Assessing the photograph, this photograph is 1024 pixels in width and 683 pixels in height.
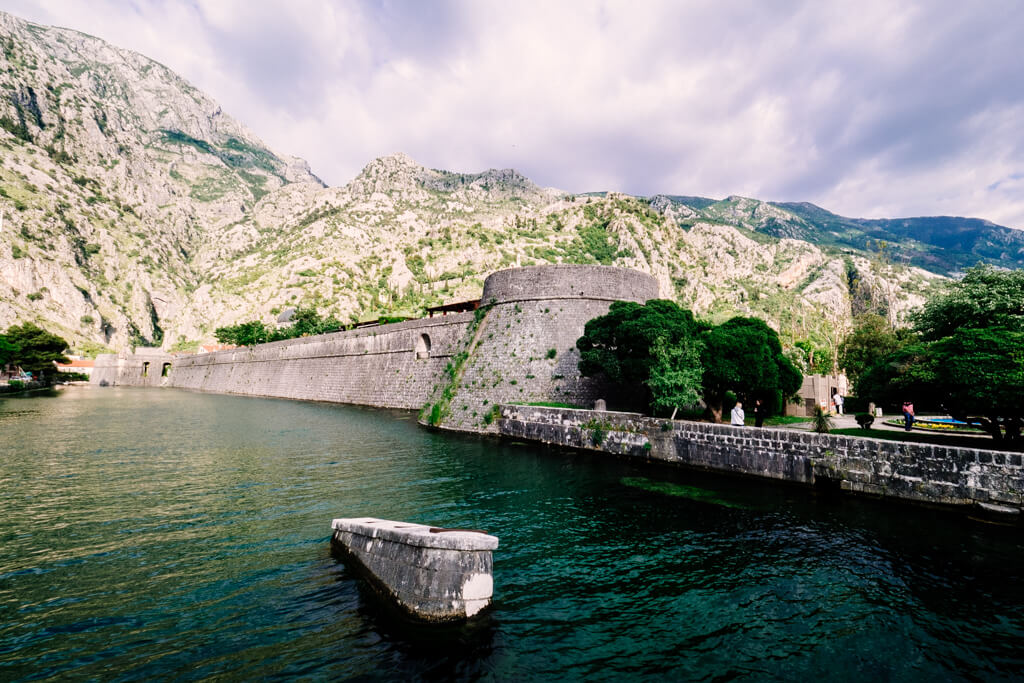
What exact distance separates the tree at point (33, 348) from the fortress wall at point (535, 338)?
74816 mm

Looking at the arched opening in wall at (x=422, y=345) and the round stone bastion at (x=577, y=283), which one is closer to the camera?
the round stone bastion at (x=577, y=283)

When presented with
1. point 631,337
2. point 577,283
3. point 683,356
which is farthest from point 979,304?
point 577,283

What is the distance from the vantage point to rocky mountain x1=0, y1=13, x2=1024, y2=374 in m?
92.4

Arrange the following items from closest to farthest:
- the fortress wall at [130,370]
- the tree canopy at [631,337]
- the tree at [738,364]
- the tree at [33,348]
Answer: the tree at [738,364], the tree canopy at [631,337], the tree at [33,348], the fortress wall at [130,370]

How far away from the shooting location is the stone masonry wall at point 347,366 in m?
37.8

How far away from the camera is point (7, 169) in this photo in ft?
307

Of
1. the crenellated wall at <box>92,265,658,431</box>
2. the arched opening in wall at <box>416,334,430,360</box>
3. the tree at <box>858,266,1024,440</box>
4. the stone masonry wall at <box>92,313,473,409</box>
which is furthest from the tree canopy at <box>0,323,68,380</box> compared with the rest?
the tree at <box>858,266,1024,440</box>

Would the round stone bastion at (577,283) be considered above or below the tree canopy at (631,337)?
above

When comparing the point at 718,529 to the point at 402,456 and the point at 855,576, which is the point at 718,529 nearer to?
the point at 855,576

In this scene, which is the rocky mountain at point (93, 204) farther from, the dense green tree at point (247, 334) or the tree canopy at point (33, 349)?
the dense green tree at point (247, 334)

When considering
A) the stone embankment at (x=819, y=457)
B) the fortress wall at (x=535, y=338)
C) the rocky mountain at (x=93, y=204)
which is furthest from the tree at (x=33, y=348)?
the stone embankment at (x=819, y=457)

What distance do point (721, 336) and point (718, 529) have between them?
12493 mm

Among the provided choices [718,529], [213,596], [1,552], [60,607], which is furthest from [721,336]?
[1,552]

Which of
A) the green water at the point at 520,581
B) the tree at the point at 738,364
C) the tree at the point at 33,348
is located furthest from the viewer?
the tree at the point at 33,348
